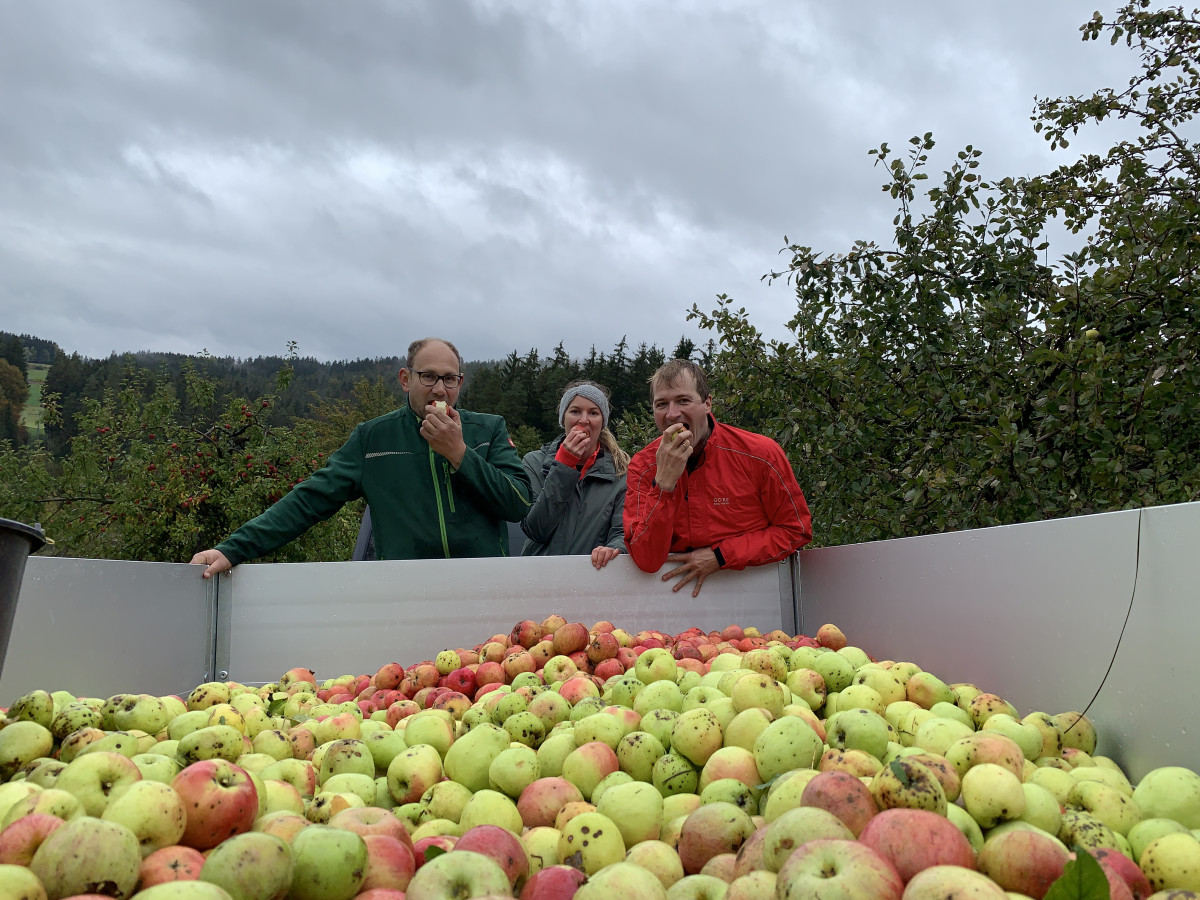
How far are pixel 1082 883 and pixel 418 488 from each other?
3802 millimetres

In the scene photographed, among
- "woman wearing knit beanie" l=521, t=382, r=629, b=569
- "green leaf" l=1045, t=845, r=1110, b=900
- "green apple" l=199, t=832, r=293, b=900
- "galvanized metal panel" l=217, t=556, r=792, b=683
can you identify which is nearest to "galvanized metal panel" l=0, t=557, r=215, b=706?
"galvanized metal panel" l=217, t=556, r=792, b=683

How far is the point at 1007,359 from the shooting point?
4.64 metres

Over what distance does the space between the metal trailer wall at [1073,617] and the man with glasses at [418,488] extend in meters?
2.13

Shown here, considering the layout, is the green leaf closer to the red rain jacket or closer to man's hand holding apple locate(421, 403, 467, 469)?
the red rain jacket

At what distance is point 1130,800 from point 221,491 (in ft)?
34.2

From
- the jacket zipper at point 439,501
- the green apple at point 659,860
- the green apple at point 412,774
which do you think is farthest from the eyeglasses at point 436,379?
the green apple at point 659,860

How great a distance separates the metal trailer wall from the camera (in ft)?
6.44

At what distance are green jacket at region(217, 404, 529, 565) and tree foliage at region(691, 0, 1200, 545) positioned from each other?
2.15 m

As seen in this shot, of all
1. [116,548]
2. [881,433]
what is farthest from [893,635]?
[116,548]

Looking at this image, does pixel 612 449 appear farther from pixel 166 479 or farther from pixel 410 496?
pixel 166 479

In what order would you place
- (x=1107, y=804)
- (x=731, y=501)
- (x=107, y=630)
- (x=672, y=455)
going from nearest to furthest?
(x=1107, y=804) → (x=107, y=630) → (x=672, y=455) → (x=731, y=501)

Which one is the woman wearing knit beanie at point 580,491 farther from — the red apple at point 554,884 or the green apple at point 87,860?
the green apple at point 87,860

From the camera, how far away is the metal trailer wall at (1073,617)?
196 cm

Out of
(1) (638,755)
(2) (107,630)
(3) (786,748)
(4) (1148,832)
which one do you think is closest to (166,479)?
(2) (107,630)
